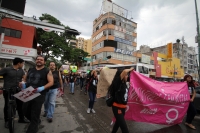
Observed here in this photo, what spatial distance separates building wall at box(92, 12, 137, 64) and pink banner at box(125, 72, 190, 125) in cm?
2721

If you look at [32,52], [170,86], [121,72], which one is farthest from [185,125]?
[32,52]

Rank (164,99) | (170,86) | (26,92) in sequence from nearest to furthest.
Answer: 1. (26,92)
2. (164,99)
3. (170,86)

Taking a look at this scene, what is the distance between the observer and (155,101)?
3.88 metres

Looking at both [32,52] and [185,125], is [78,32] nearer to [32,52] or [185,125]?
[32,52]

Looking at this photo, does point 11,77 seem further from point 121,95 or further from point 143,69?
point 143,69

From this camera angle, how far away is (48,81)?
287 cm

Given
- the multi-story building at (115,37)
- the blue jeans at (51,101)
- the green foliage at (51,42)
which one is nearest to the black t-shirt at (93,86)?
the blue jeans at (51,101)

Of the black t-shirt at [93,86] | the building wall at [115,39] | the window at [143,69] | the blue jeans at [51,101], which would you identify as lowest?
the blue jeans at [51,101]

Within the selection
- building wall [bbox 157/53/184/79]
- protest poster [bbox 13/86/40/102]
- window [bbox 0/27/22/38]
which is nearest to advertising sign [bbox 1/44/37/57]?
window [bbox 0/27/22/38]

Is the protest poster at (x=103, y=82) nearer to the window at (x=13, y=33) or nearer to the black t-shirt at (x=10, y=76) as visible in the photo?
the black t-shirt at (x=10, y=76)

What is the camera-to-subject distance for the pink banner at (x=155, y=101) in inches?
146

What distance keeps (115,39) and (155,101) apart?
3036 cm

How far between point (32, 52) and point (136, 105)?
63.4 ft

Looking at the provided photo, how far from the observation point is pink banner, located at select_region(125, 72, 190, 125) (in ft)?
12.1
